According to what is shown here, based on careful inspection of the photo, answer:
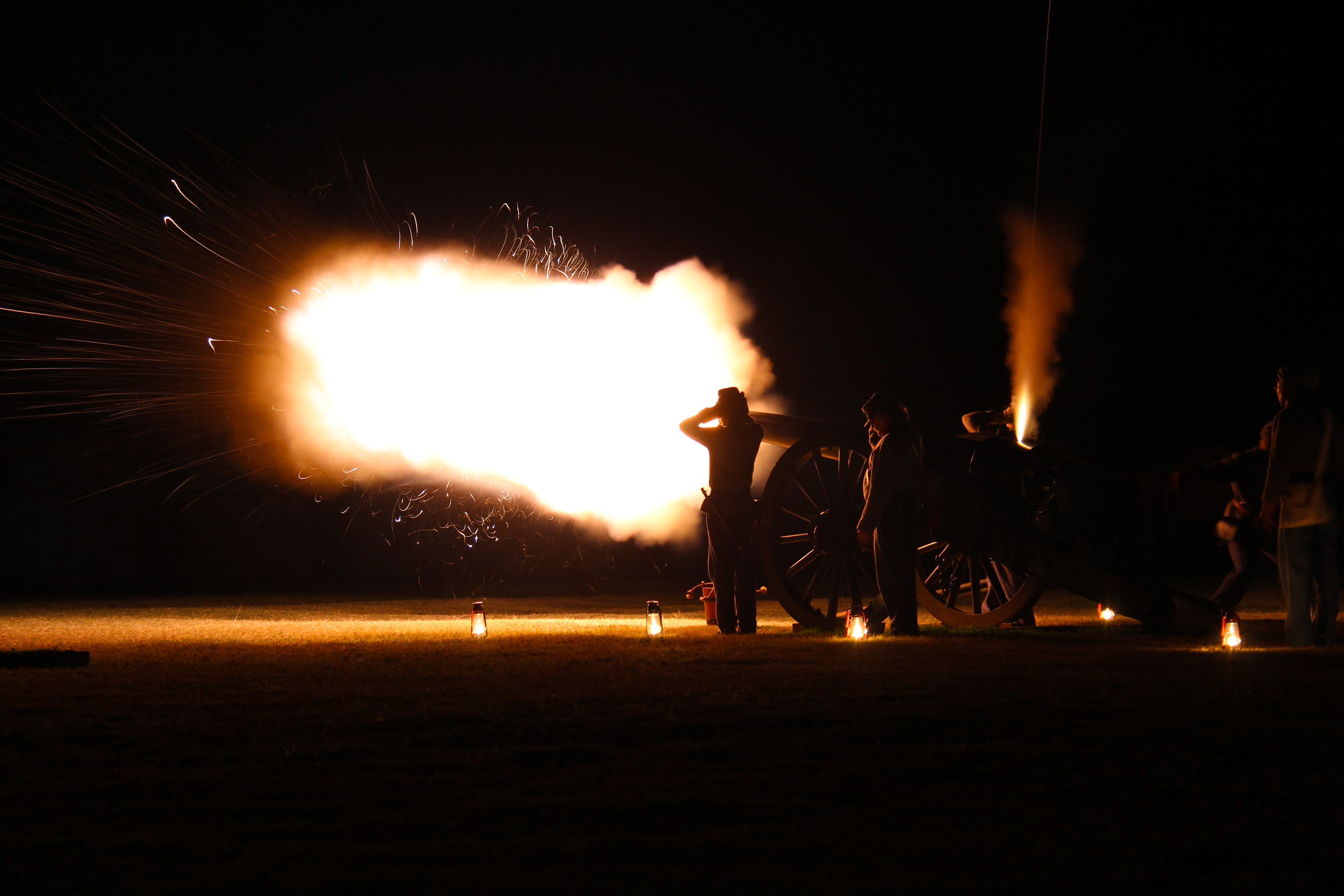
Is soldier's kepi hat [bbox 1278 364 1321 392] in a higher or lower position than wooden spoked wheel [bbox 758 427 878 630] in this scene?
higher

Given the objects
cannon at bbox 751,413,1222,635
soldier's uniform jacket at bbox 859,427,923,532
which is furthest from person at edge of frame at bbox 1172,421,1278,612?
soldier's uniform jacket at bbox 859,427,923,532

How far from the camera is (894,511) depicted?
8.50 metres

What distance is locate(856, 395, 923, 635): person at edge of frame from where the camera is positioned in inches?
332

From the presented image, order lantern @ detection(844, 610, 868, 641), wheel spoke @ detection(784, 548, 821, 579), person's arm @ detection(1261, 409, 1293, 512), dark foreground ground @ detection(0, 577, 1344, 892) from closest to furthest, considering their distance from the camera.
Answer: dark foreground ground @ detection(0, 577, 1344, 892)
person's arm @ detection(1261, 409, 1293, 512)
lantern @ detection(844, 610, 868, 641)
wheel spoke @ detection(784, 548, 821, 579)

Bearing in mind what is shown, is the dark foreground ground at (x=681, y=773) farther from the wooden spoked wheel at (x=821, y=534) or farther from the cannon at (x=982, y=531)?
the wooden spoked wheel at (x=821, y=534)

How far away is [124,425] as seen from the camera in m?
18.6

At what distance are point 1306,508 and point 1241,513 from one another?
3.26ft

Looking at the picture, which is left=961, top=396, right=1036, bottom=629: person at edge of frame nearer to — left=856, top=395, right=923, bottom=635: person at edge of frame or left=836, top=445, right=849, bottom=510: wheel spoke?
left=836, top=445, right=849, bottom=510: wheel spoke

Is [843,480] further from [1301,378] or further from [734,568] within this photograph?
[1301,378]

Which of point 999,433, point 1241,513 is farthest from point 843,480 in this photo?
point 1241,513

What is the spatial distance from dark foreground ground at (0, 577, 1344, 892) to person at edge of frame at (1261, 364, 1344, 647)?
62 centimetres

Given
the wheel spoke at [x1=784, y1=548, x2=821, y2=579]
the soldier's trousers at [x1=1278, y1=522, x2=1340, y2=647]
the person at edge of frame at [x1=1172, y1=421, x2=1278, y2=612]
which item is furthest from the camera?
the wheel spoke at [x1=784, y1=548, x2=821, y2=579]

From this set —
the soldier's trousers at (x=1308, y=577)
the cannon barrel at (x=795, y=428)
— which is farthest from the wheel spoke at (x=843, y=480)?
the soldier's trousers at (x=1308, y=577)

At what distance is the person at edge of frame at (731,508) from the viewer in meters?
9.09
